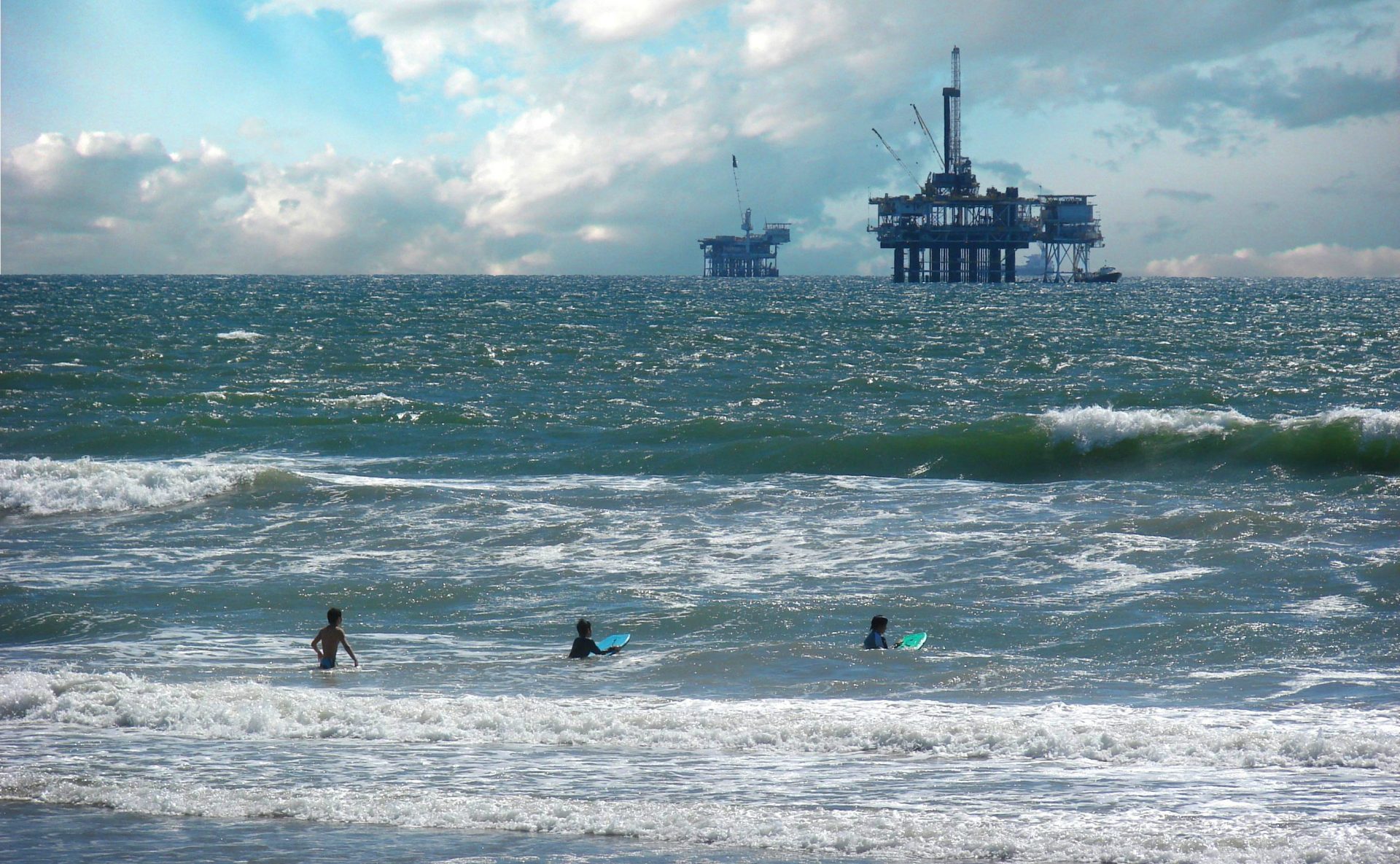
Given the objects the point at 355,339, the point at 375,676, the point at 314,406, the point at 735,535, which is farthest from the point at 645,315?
the point at 375,676

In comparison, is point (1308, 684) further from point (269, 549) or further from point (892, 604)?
point (269, 549)

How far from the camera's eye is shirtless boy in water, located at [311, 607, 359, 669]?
12.4 metres

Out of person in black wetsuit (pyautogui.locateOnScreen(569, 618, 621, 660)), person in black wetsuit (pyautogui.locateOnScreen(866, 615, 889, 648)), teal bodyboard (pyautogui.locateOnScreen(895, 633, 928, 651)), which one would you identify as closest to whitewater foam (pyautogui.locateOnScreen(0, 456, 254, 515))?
person in black wetsuit (pyautogui.locateOnScreen(569, 618, 621, 660))

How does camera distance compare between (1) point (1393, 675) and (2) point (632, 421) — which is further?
(2) point (632, 421)

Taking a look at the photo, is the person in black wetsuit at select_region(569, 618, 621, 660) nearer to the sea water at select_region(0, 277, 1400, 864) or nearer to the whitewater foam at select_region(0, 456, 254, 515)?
the sea water at select_region(0, 277, 1400, 864)

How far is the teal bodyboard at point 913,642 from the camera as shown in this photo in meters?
13.0

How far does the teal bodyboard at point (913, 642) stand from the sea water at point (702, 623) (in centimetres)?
26

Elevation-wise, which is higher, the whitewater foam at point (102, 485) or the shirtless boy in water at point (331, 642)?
the whitewater foam at point (102, 485)

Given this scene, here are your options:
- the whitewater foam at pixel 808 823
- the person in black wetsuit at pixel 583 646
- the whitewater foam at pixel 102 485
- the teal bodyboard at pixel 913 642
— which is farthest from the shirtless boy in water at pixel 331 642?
the whitewater foam at pixel 102 485

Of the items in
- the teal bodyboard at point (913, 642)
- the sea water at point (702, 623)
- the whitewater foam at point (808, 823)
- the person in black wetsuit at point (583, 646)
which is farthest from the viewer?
the teal bodyboard at point (913, 642)

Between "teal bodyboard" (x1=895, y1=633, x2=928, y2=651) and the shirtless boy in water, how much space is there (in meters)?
5.58

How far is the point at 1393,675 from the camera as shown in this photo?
11.5m

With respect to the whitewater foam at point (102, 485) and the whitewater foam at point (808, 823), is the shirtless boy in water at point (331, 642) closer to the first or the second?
the whitewater foam at point (808, 823)

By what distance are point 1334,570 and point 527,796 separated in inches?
457
